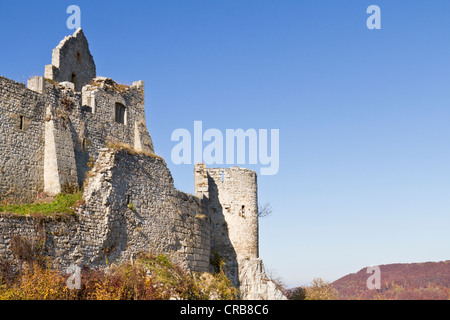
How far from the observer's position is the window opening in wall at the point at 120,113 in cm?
3011

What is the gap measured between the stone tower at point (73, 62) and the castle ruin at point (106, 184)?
0.06 metres

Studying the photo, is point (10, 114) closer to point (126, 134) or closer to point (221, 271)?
point (126, 134)

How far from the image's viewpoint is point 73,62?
32.2m

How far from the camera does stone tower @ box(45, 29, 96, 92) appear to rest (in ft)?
99.1

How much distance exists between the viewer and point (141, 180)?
20.9m

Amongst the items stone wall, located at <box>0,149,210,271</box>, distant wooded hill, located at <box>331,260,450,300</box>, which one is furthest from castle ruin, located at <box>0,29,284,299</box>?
distant wooded hill, located at <box>331,260,450,300</box>

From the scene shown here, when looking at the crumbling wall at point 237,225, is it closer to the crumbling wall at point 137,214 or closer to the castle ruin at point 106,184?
the castle ruin at point 106,184

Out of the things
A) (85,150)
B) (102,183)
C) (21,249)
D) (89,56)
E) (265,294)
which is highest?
(89,56)

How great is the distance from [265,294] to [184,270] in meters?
7.00

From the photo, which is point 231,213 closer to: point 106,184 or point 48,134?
point 48,134

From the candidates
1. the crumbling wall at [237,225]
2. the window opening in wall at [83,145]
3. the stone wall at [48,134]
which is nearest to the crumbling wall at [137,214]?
the crumbling wall at [237,225]

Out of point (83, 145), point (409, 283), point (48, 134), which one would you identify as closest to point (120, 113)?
point (83, 145)
